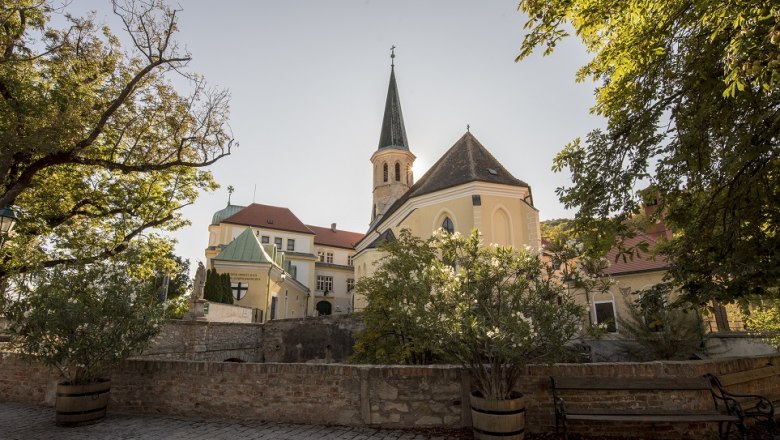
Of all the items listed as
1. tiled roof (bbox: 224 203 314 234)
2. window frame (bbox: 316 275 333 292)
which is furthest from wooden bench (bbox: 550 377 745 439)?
window frame (bbox: 316 275 333 292)

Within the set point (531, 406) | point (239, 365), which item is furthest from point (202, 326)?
point (531, 406)

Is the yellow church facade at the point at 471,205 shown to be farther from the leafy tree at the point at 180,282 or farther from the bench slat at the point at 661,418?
the leafy tree at the point at 180,282

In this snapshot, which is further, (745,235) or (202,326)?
(202,326)

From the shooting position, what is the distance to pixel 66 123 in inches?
439

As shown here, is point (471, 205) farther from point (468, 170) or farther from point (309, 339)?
point (309, 339)

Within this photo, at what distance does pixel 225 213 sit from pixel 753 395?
51317mm

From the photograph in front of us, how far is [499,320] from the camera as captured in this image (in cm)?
545

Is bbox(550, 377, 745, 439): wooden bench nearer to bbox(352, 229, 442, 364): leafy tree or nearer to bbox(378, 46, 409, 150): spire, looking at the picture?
bbox(352, 229, 442, 364): leafy tree

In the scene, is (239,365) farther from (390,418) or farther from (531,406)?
(531,406)

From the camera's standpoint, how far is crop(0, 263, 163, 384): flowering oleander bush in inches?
274

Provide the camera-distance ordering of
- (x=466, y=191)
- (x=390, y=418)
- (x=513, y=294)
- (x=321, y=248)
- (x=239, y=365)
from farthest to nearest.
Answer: (x=321, y=248), (x=466, y=191), (x=239, y=365), (x=390, y=418), (x=513, y=294)

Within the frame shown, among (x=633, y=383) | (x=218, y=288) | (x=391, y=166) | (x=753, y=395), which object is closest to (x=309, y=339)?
(x=218, y=288)

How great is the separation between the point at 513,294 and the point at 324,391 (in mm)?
3474

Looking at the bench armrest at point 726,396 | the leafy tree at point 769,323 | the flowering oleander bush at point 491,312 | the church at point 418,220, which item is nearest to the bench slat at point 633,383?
the bench armrest at point 726,396
